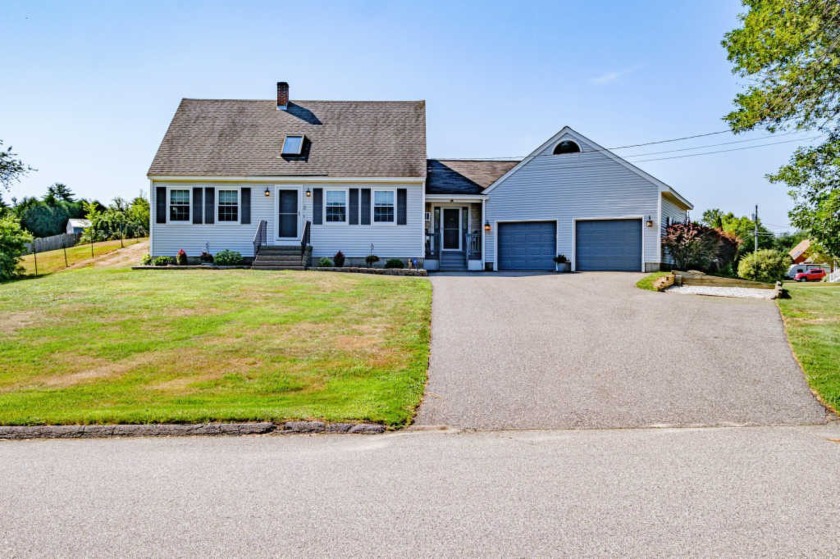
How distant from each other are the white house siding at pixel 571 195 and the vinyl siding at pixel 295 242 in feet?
11.6

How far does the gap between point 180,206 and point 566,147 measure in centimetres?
1538

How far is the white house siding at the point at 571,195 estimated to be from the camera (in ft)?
77.0

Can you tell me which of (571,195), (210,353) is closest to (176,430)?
(210,353)

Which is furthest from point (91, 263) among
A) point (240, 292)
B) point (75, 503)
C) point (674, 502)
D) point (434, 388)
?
point (674, 502)

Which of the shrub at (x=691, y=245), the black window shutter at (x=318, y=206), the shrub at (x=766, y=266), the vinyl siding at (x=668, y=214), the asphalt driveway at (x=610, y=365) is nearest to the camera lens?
the asphalt driveway at (x=610, y=365)

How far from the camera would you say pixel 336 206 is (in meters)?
23.4

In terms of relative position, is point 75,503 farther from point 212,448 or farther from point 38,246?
point 38,246

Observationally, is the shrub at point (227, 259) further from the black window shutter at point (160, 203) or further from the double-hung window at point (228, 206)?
the black window shutter at point (160, 203)

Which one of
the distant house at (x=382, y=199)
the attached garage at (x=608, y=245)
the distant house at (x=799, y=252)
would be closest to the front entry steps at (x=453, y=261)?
the distant house at (x=382, y=199)

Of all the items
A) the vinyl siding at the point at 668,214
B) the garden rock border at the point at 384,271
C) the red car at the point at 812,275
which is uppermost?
the vinyl siding at the point at 668,214

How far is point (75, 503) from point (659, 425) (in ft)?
18.2

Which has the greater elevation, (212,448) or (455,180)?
(455,180)

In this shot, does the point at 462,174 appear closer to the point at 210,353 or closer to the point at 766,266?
the point at 766,266

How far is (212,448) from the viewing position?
577 centimetres
